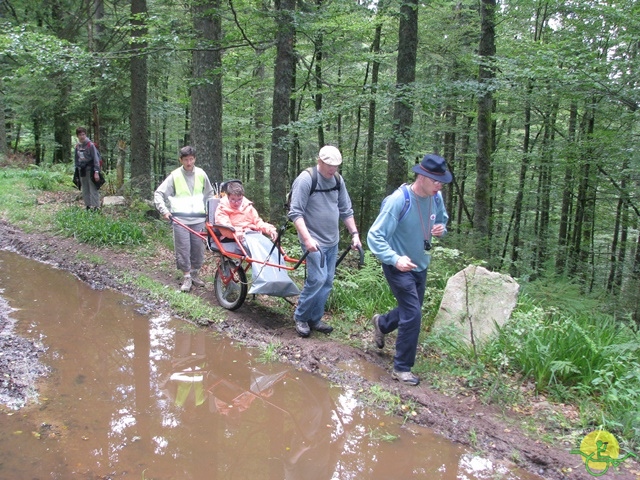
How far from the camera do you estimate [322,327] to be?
18.1 ft

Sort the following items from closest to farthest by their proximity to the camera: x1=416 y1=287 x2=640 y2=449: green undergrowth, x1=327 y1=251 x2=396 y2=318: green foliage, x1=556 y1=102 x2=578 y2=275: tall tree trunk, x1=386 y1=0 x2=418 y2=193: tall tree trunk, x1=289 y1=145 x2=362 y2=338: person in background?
x1=416 y1=287 x2=640 y2=449: green undergrowth < x1=289 y1=145 x2=362 y2=338: person in background < x1=327 y1=251 x2=396 y2=318: green foliage < x1=386 y1=0 x2=418 y2=193: tall tree trunk < x1=556 y1=102 x2=578 y2=275: tall tree trunk

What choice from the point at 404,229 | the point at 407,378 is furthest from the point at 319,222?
the point at 407,378

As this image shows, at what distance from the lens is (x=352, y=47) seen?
12703mm

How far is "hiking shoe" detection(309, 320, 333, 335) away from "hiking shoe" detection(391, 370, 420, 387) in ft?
4.10

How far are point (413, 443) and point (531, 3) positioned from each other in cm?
928

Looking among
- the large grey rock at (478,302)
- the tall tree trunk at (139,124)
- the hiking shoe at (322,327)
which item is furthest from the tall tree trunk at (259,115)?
the large grey rock at (478,302)

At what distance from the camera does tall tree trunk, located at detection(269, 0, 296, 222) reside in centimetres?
880

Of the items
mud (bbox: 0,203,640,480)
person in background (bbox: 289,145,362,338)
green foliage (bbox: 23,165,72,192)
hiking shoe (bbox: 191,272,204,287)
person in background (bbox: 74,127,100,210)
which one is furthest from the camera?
green foliage (bbox: 23,165,72,192)

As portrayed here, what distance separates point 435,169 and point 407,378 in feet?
6.43

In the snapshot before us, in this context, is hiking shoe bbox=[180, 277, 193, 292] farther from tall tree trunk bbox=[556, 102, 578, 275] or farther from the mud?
tall tree trunk bbox=[556, 102, 578, 275]

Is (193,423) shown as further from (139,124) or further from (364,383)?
(139,124)

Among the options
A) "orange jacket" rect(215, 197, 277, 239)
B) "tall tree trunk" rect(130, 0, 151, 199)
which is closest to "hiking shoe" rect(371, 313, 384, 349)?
"orange jacket" rect(215, 197, 277, 239)

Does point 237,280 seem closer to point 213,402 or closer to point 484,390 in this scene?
point 213,402

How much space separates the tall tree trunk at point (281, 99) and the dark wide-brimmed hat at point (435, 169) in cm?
523
